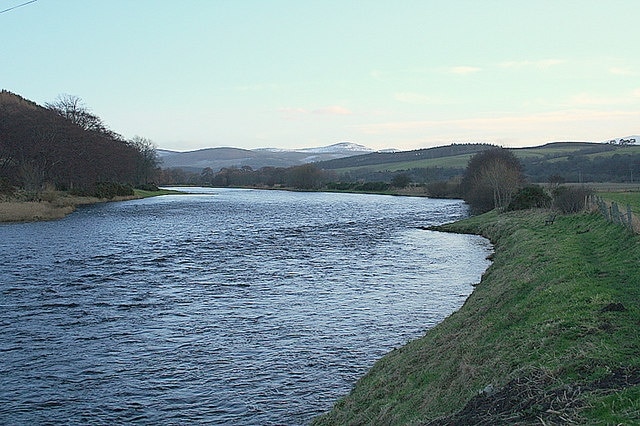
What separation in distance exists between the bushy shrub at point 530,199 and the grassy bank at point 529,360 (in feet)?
121

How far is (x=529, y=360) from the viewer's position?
1020 centimetres

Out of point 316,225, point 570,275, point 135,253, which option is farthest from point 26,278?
point 316,225

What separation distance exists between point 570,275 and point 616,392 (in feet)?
31.1

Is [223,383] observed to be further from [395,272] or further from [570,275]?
[395,272]

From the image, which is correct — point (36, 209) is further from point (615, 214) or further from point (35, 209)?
point (615, 214)

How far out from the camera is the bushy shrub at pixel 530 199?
182 ft

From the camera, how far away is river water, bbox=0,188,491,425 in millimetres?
13453

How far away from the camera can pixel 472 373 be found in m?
10.7

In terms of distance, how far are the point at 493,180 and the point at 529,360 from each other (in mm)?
61758

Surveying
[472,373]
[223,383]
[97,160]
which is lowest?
[223,383]

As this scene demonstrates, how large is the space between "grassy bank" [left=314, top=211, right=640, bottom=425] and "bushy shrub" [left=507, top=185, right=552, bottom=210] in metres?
36.7

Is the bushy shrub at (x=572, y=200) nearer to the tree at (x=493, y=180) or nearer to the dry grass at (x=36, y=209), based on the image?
the tree at (x=493, y=180)

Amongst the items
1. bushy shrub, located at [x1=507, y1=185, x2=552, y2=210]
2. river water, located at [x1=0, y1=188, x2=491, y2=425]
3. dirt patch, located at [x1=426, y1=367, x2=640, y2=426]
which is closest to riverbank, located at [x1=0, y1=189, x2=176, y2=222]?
river water, located at [x1=0, y1=188, x2=491, y2=425]

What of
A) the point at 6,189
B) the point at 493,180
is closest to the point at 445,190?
the point at 493,180
